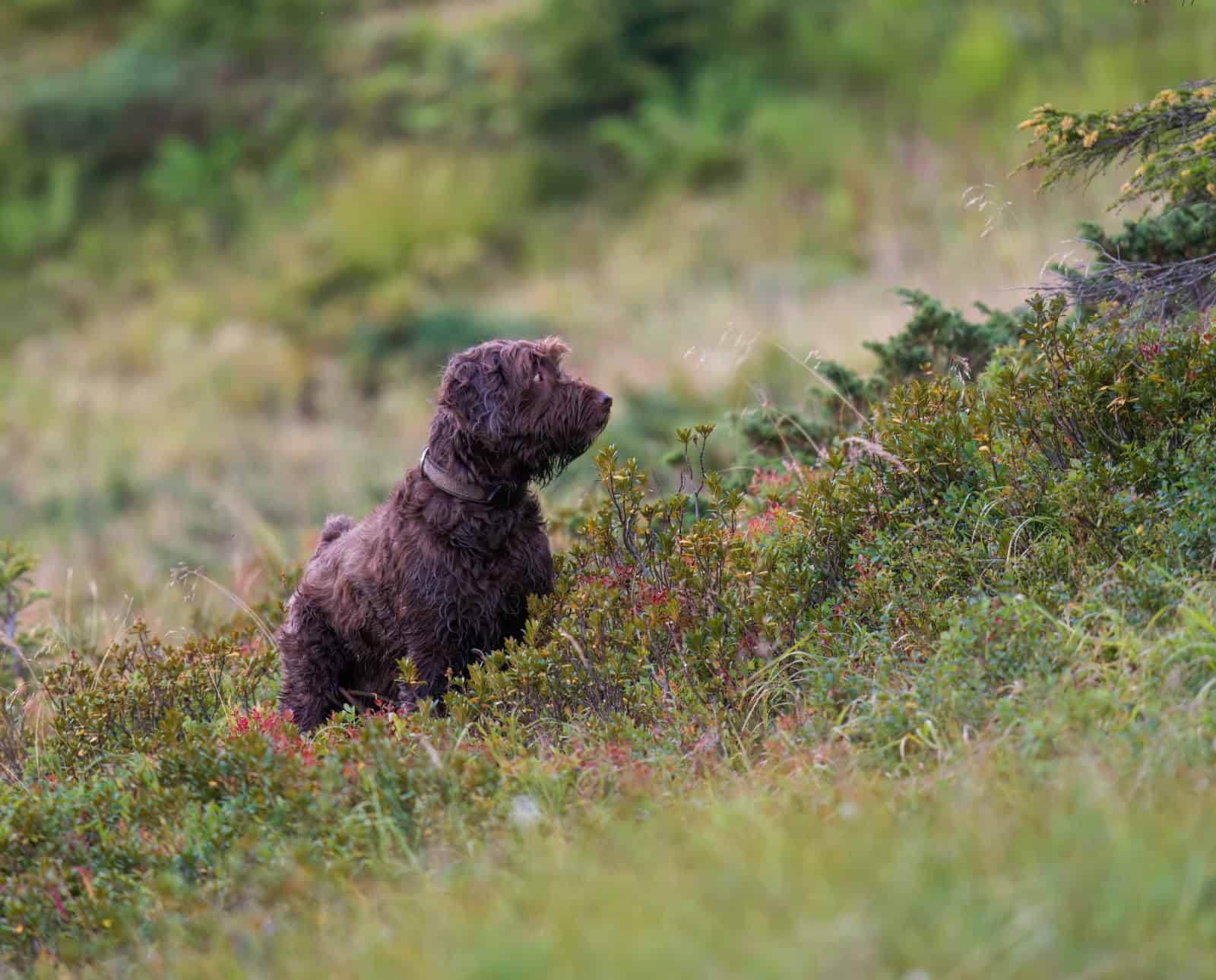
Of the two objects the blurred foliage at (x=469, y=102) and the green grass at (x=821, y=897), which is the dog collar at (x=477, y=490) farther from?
the blurred foliage at (x=469, y=102)

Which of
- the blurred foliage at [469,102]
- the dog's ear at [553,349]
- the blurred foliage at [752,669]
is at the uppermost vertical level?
the blurred foliage at [469,102]

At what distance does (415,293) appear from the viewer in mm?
19688

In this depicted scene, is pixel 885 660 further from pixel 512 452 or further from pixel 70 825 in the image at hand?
pixel 70 825


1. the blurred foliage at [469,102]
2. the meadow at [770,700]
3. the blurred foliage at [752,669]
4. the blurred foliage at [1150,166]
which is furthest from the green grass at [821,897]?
the blurred foliage at [469,102]

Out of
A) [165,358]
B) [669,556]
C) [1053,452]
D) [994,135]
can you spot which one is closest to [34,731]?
[669,556]

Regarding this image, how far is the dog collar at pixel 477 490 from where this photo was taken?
519 cm

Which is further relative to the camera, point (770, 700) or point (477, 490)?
point (477, 490)

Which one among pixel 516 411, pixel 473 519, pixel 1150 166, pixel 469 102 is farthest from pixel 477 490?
pixel 469 102

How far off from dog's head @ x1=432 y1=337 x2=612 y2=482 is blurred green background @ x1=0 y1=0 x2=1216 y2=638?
5.83 metres

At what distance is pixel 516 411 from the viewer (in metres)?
5.20

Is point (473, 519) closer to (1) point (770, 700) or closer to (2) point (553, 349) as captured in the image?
(2) point (553, 349)

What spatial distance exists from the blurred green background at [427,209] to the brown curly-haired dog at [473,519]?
581 centimetres

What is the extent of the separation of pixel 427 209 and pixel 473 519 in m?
17.2

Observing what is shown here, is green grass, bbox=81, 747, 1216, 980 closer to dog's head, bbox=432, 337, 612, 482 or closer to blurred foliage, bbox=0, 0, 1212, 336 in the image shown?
dog's head, bbox=432, 337, 612, 482
